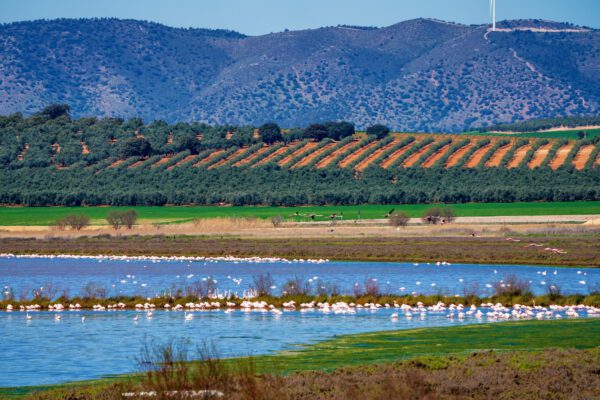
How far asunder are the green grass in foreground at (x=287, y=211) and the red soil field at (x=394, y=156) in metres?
18.2

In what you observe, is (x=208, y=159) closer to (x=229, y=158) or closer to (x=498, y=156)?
(x=229, y=158)

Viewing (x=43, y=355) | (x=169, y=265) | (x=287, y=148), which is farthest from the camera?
(x=287, y=148)

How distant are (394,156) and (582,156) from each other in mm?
21907

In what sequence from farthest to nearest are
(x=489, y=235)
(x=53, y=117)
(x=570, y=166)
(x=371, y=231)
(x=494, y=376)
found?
(x=53, y=117) < (x=570, y=166) < (x=371, y=231) < (x=489, y=235) < (x=494, y=376)

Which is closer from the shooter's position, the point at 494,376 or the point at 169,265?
the point at 494,376

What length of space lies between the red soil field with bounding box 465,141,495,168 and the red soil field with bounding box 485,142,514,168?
50.3 inches

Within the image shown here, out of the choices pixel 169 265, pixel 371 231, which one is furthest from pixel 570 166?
pixel 169 265

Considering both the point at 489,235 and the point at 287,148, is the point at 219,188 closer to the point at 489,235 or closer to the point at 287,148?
the point at 287,148

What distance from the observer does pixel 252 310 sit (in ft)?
129

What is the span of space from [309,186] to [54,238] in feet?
133

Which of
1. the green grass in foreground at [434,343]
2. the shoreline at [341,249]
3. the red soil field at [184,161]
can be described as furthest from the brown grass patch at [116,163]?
the green grass in foreground at [434,343]

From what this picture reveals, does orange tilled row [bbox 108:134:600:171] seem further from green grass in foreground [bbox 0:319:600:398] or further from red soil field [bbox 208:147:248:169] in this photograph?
green grass in foreground [bbox 0:319:600:398]

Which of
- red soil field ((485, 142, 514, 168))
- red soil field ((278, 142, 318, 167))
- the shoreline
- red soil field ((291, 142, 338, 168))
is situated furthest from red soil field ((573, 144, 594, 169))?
the shoreline

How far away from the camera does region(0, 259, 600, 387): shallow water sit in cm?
2836
